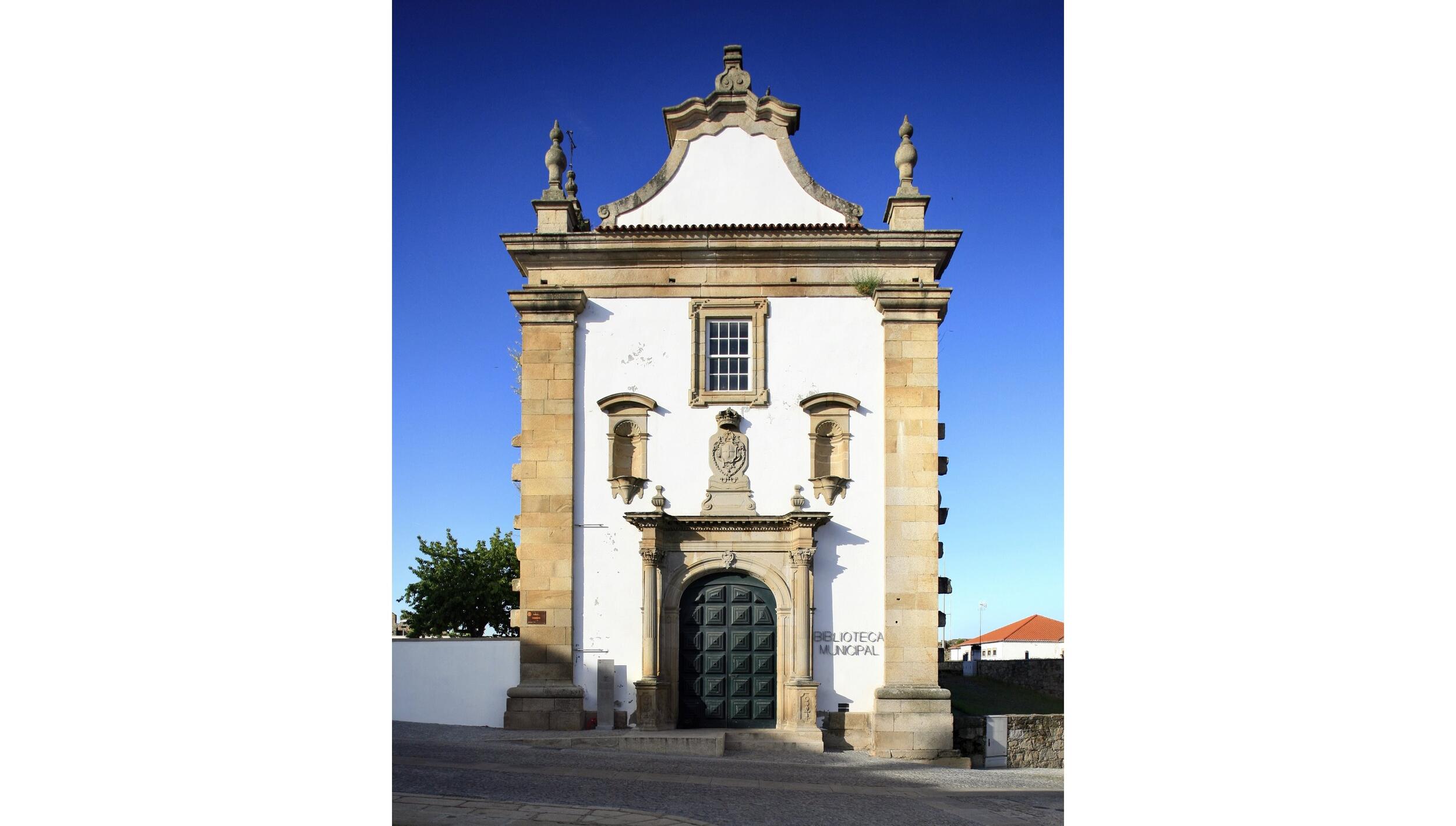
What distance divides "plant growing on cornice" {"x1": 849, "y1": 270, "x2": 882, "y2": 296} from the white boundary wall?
769 centimetres

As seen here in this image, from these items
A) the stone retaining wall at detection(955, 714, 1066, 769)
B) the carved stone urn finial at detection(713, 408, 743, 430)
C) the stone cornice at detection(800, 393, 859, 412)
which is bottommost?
the stone retaining wall at detection(955, 714, 1066, 769)

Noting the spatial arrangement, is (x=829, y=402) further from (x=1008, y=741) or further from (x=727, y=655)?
(x=1008, y=741)

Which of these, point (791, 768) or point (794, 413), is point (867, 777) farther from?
point (794, 413)

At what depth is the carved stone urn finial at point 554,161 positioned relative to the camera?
1683 cm

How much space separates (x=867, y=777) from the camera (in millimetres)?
12328

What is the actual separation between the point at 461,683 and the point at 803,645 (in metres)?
5.29

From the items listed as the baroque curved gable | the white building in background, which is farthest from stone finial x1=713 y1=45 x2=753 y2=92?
the white building in background

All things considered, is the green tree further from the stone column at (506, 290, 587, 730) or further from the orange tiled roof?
the orange tiled roof

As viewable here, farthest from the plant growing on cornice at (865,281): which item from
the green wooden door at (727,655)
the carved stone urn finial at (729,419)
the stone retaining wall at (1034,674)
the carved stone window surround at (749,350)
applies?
the stone retaining wall at (1034,674)

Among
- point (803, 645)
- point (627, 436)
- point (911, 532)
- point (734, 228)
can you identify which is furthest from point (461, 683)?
point (734, 228)

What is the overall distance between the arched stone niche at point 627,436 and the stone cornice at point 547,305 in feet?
4.92

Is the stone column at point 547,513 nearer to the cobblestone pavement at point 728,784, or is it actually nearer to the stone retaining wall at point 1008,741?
the cobblestone pavement at point 728,784

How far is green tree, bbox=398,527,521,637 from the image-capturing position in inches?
1155
